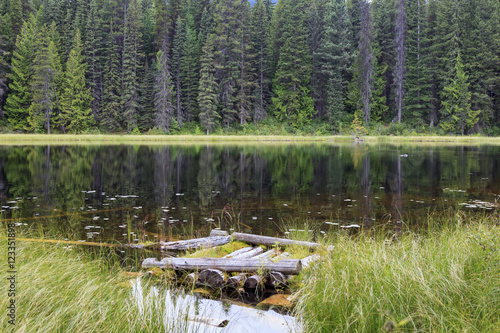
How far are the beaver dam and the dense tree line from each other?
153ft

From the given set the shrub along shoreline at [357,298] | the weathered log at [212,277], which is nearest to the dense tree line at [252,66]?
the weathered log at [212,277]

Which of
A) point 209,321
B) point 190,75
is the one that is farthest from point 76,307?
point 190,75

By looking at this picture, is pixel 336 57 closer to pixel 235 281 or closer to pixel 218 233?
pixel 218 233

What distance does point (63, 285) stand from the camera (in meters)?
4.03

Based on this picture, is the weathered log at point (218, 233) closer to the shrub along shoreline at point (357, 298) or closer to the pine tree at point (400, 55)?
the shrub along shoreline at point (357, 298)

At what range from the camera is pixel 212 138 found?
166 ft

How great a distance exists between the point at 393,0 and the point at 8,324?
2669 inches

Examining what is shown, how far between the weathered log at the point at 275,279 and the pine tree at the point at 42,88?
174 feet

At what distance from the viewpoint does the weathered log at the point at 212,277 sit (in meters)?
5.78

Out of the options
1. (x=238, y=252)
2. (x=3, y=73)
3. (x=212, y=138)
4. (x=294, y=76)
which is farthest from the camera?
(x=294, y=76)

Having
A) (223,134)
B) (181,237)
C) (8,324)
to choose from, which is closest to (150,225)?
(181,237)

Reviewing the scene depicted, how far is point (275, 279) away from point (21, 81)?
59832mm

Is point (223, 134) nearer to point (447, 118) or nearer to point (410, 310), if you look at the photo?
point (447, 118)

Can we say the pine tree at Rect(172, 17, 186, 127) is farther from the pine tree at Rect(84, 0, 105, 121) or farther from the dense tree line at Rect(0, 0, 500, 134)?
the pine tree at Rect(84, 0, 105, 121)
